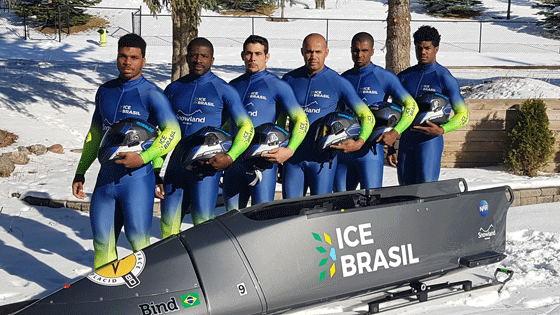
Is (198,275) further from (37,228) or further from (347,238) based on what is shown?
(37,228)

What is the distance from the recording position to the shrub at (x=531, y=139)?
8.48m

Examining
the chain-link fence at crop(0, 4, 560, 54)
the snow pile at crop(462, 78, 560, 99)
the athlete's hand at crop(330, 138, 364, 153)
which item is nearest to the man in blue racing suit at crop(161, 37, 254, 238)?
the athlete's hand at crop(330, 138, 364, 153)

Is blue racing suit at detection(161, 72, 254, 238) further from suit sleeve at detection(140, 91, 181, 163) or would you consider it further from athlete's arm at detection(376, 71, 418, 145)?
athlete's arm at detection(376, 71, 418, 145)

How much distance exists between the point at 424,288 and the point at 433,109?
5.82ft

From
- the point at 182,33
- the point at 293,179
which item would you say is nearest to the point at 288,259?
the point at 293,179

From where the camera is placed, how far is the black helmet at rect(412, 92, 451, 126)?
5.62 meters

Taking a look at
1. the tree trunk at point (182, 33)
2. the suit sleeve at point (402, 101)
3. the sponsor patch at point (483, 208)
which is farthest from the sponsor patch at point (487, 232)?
the tree trunk at point (182, 33)

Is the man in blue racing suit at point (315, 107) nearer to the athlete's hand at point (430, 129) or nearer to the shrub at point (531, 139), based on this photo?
the athlete's hand at point (430, 129)

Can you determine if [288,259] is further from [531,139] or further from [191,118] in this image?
[531,139]

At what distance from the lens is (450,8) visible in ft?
116

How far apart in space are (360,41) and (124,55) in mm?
2294

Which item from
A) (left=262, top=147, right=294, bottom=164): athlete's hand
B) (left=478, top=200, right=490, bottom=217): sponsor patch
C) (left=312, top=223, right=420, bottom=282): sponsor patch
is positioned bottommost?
(left=312, top=223, right=420, bottom=282): sponsor patch

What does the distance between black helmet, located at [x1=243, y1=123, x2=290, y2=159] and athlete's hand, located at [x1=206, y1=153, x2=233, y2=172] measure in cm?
30

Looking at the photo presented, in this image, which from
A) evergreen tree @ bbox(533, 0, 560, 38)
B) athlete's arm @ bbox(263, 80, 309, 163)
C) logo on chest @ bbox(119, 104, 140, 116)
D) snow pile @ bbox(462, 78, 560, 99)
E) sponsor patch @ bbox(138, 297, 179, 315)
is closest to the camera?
sponsor patch @ bbox(138, 297, 179, 315)
